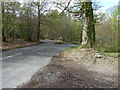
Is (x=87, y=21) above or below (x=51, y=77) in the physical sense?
above

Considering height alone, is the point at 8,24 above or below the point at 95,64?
above

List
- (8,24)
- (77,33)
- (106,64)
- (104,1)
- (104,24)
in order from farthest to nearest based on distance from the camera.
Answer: (77,33) → (104,24) → (8,24) → (104,1) → (106,64)

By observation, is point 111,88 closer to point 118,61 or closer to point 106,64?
point 106,64

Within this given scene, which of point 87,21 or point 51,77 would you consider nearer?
point 51,77

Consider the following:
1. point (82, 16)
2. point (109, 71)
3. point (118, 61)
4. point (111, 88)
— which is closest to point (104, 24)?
point (82, 16)

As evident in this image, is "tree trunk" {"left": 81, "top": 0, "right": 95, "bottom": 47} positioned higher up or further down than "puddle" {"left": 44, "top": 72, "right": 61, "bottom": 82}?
higher up

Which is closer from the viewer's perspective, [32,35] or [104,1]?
[104,1]

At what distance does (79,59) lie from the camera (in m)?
6.29

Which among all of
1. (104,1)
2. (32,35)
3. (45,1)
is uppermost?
(45,1)

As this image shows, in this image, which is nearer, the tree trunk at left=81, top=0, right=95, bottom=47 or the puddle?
the puddle

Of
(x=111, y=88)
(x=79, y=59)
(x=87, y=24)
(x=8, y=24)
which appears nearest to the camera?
(x=111, y=88)

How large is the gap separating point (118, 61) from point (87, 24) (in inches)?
126

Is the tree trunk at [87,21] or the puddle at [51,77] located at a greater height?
the tree trunk at [87,21]

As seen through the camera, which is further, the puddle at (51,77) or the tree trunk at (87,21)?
the tree trunk at (87,21)
